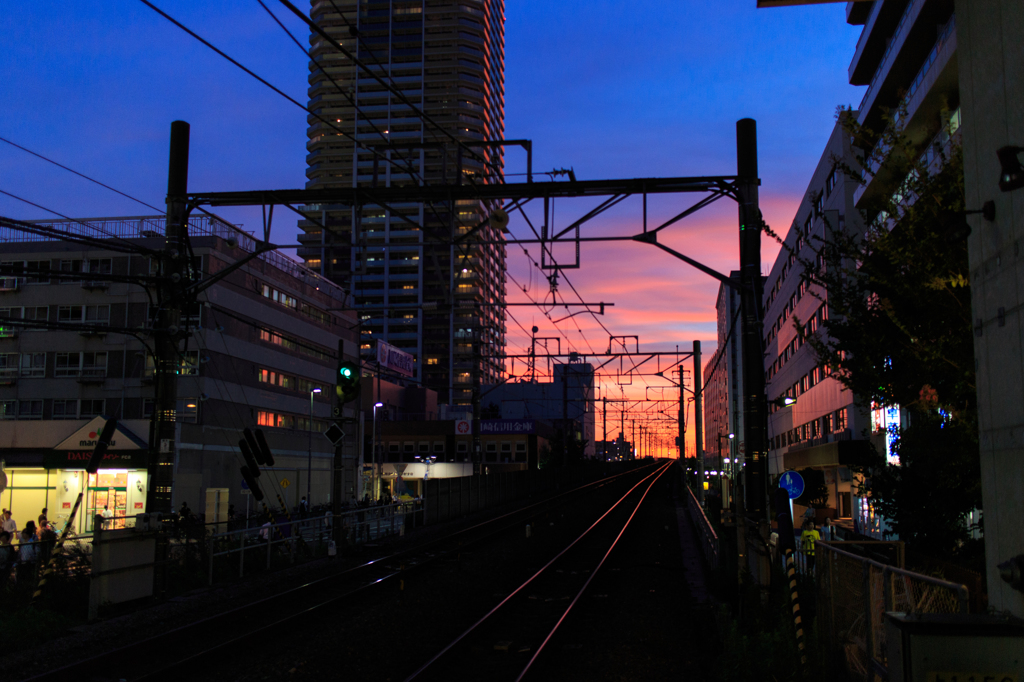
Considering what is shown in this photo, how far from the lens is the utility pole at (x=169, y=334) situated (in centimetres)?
1525

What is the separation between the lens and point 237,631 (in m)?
12.2

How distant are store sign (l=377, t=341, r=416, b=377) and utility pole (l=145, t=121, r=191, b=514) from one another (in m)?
53.8

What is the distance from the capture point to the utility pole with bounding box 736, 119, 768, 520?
13.7m

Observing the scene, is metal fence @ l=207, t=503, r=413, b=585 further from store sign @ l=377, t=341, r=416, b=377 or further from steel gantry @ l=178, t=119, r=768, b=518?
store sign @ l=377, t=341, r=416, b=377

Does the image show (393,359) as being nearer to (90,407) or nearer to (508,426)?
(508,426)

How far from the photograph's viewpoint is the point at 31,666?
10148 millimetres

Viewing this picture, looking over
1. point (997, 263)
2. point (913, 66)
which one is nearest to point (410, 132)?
point (913, 66)

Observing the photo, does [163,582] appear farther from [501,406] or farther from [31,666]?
[501,406]

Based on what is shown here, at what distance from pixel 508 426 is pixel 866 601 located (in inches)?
2600

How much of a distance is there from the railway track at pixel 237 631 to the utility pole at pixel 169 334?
3190 mm

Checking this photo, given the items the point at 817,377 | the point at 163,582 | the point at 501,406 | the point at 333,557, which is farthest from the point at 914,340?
the point at 501,406

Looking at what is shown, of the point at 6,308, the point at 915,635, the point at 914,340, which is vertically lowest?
the point at 915,635

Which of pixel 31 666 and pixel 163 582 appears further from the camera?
pixel 163 582

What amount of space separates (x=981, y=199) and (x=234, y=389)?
41.0 metres
